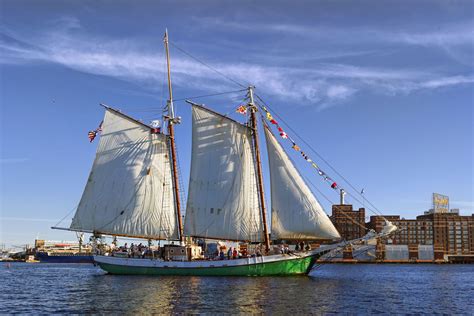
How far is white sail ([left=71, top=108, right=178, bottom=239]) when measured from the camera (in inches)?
3123

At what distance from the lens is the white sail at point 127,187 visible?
7931cm

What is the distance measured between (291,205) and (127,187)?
25168 millimetres

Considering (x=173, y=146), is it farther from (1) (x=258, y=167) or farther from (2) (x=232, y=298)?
(2) (x=232, y=298)

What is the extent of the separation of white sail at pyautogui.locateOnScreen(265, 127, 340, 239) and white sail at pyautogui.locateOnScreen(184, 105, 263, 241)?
4.17m

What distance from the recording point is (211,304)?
45.3 m

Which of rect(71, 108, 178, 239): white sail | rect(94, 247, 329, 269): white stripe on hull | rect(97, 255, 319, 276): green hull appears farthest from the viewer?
rect(71, 108, 178, 239): white sail

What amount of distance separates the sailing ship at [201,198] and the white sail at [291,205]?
13 cm

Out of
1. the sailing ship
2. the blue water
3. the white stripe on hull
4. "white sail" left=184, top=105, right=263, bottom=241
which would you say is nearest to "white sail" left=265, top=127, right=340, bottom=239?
the sailing ship

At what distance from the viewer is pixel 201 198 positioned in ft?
250

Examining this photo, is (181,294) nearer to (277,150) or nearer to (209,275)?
(209,275)

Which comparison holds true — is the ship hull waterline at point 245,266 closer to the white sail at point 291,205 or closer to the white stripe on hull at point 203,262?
the white stripe on hull at point 203,262

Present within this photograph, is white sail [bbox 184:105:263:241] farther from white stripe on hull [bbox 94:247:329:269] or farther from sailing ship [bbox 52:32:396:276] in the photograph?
white stripe on hull [bbox 94:247:329:269]

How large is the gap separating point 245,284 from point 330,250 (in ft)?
55.4

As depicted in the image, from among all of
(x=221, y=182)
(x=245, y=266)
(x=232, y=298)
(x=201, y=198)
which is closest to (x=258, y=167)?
(x=221, y=182)
